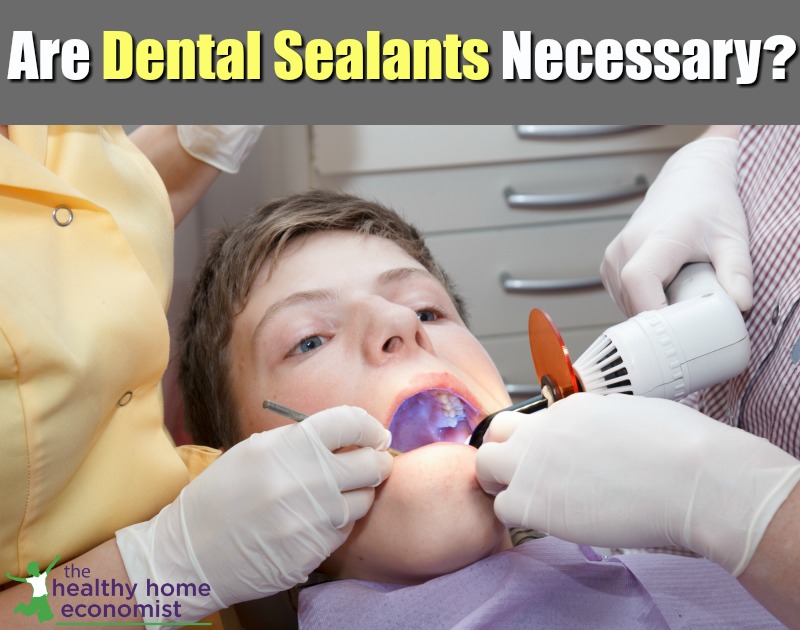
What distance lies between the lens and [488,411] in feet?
3.98

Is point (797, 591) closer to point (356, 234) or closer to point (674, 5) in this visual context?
point (356, 234)

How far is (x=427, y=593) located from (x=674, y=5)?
1.37 metres

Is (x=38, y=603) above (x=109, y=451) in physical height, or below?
below

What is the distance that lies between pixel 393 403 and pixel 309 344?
18 cm

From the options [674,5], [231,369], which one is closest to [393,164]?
[674,5]

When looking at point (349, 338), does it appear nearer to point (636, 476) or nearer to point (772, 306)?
point (636, 476)

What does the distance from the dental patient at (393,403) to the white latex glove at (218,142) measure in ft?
1.07

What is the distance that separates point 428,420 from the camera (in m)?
1.20

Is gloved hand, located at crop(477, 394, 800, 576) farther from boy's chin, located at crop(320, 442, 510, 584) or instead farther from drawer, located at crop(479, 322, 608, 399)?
drawer, located at crop(479, 322, 608, 399)

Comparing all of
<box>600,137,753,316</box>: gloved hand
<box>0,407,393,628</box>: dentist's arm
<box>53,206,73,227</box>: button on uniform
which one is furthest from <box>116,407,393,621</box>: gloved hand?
<box>600,137,753,316</box>: gloved hand

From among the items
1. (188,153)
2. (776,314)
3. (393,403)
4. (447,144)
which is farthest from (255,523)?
(447,144)

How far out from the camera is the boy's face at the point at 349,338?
1.15m

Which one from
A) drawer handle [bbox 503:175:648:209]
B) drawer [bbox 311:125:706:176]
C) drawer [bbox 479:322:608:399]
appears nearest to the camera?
drawer [bbox 311:125:706:176]

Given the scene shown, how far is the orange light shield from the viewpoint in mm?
1076
